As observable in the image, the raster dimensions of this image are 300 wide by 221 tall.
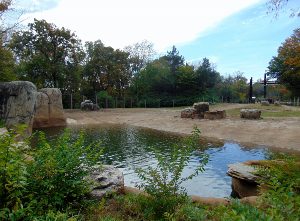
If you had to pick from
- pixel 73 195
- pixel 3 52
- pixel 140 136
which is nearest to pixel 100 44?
pixel 3 52

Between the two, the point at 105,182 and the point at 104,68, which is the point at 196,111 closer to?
the point at 105,182

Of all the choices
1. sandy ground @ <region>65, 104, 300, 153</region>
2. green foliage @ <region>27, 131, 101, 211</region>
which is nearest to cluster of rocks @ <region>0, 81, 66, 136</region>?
sandy ground @ <region>65, 104, 300, 153</region>

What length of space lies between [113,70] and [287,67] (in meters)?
21.9

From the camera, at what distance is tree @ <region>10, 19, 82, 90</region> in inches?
1281

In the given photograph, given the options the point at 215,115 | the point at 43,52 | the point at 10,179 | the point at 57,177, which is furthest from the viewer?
the point at 43,52

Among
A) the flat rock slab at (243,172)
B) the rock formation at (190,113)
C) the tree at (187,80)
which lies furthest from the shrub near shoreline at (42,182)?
the tree at (187,80)

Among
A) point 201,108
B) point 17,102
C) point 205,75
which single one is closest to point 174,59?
point 205,75

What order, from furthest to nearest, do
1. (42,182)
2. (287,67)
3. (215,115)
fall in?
(287,67)
(215,115)
(42,182)

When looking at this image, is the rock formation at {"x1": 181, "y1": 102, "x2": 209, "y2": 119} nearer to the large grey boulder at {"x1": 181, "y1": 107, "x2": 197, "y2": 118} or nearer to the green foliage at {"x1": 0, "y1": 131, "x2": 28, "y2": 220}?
the large grey boulder at {"x1": 181, "y1": 107, "x2": 197, "y2": 118}

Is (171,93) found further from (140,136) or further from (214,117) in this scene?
(140,136)

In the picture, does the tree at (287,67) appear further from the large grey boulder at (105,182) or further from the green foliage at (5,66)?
the large grey boulder at (105,182)

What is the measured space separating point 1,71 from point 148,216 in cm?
1968

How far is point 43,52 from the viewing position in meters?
33.4

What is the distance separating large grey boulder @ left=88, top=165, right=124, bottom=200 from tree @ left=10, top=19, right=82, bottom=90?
28.4m
